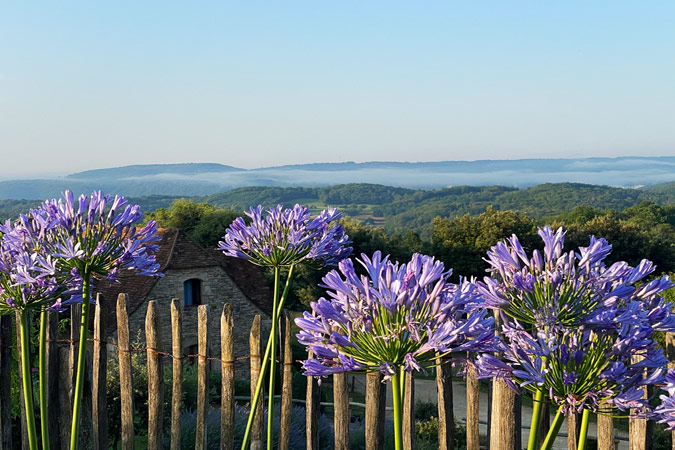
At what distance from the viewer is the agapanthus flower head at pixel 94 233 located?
11.4 ft

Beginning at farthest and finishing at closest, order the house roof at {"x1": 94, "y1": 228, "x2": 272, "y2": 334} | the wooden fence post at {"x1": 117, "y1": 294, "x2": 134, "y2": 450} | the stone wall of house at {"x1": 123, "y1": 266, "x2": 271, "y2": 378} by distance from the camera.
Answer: the house roof at {"x1": 94, "y1": 228, "x2": 272, "y2": 334} < the stone wall of house at {"x1": 123, "y1": 266, "x2": 271, "y2": 378} < the wooden fence post at {"x1": 117, "y1": 294, "x2": 134, "y2": 450}

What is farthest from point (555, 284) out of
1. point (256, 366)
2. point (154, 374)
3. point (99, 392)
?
point (99, 392)

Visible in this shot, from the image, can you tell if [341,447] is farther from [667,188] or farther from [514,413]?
[667,188]

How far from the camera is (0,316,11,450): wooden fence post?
598 cm

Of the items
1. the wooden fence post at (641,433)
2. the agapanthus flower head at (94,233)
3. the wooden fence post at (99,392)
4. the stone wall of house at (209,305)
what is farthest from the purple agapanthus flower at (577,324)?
the stone wall of house at (209,305)

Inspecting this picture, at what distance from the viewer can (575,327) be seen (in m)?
2.43

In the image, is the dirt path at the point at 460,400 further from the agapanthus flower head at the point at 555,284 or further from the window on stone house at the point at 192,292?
the agapanthus flower head at the point at 555,284

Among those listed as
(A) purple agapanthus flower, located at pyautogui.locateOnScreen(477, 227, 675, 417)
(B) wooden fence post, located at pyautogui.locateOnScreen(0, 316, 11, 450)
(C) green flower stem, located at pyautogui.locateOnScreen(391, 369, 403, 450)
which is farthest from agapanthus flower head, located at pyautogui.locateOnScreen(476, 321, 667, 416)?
(B) wooden fence post, located at pyautogui.locateOnScreen(0, 316, 11, 450)

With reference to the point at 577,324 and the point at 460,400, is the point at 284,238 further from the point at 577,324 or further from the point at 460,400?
the point at 460,400

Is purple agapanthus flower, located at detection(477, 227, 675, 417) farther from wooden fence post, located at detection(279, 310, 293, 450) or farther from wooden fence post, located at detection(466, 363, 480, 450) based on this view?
wooden fence post, located at detection(279, 310, 293, 450)

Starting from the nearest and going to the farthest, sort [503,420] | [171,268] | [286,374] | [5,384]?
[503,420] < [286,374] < [5,384] < [171,268]

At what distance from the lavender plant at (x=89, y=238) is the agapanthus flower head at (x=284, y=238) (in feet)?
2.48

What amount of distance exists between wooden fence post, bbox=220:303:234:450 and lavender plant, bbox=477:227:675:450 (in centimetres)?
292

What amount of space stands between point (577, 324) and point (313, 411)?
3.19 m
